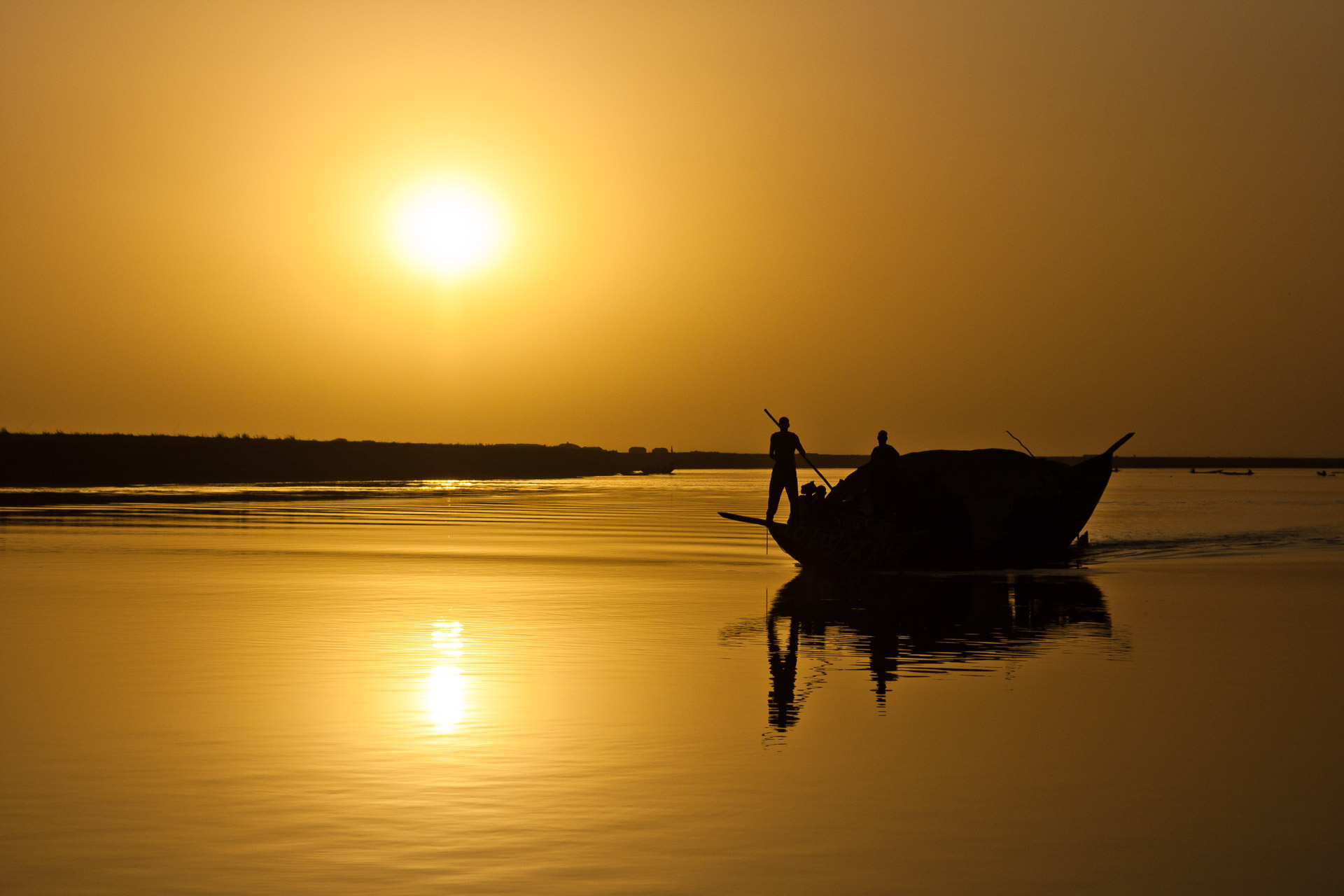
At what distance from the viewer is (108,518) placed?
4138cm

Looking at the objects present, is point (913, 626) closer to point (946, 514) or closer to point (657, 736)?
point (657, 736)

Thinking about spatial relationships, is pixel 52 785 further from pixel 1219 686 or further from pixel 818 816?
pixel 1219 686

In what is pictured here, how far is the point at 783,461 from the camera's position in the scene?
96.1ft

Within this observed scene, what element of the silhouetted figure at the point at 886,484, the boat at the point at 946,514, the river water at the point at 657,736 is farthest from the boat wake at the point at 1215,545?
the river water at the point at 657,736

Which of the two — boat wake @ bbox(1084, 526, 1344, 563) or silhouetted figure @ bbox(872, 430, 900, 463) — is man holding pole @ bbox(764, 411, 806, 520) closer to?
silhouetted figure @ bbox(872, 430, 900, 463)

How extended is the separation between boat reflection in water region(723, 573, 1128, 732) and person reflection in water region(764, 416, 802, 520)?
289 centimetres

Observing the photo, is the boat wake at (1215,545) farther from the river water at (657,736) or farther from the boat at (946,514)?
the river water at (657,736)

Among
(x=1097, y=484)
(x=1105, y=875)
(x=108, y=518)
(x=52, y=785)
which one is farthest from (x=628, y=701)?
(x=108, y=518)

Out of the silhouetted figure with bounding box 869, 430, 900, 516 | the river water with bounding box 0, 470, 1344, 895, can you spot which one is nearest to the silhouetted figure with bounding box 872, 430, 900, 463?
the silhouetted figure with bounding box 869, 430, 900, 516

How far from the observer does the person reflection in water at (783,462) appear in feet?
94.7

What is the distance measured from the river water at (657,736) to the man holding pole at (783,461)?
15.6 feet

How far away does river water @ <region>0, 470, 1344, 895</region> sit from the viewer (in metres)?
7.53

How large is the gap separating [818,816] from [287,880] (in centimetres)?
311

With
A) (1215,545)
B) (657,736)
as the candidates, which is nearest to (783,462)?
(1215,545)
